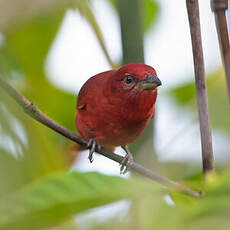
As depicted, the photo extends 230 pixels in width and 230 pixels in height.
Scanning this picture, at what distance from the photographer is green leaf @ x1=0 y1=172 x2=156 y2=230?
0.67 metres

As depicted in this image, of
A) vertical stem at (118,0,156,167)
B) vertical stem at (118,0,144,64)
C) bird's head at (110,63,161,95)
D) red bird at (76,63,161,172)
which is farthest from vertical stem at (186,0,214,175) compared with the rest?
red bird at (76,63,161,172)

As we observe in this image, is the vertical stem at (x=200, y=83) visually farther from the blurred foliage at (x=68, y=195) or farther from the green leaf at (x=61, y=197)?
the green leaf at (x=61, y=197)

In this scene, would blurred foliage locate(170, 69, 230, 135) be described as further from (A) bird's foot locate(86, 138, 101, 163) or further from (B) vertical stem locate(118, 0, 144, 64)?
(A) bird's foot locate(86, 138, 101, 163)

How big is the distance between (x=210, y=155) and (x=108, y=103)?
1787 mm

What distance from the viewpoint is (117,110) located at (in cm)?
268

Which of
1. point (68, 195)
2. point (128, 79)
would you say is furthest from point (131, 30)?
point (128, 79)

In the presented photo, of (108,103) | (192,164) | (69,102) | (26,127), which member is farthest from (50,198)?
(108,103)

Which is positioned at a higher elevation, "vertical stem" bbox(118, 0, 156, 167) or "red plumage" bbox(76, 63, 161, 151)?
"vertical stem" bbox(118, 0, 156, 167)

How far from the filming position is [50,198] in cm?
73

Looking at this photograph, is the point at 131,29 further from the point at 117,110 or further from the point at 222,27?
the point at 117,110

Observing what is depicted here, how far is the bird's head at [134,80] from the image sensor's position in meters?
2.31

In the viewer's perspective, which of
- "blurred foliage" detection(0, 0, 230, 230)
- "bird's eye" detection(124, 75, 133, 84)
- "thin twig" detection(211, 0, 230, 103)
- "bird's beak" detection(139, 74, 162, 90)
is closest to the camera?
"blurred foliage" detection(0, 0, 230, 230)

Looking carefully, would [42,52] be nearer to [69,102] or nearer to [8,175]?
[69,102]

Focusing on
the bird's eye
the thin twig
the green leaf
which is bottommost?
the bird's eye
